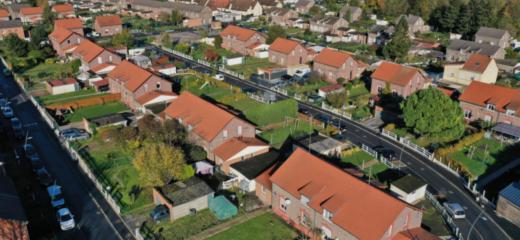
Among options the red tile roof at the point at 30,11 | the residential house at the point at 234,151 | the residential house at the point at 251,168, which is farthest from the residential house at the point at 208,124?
the red tile roof at the point at 30,11

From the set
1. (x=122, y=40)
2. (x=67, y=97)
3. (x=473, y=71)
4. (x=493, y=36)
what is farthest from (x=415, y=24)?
(x=67, y=97)

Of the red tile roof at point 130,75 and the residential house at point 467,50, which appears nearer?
the red tile roof at point 130,75

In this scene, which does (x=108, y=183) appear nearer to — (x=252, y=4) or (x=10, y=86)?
(x=10, y=86)

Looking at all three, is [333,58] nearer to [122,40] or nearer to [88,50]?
[88,50]

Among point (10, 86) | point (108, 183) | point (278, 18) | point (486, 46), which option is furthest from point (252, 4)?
point (108, 183)

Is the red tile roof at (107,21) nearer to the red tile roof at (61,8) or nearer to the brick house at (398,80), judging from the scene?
the red tile roof at (61,8)

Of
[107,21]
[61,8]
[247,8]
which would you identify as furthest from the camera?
[247,8]

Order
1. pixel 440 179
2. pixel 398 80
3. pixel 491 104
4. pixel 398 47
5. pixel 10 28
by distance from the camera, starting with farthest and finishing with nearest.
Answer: pixel 10 28 < pixel 398 47 < pixel 398 80 < pixel 491 104 < pixel 440 179
